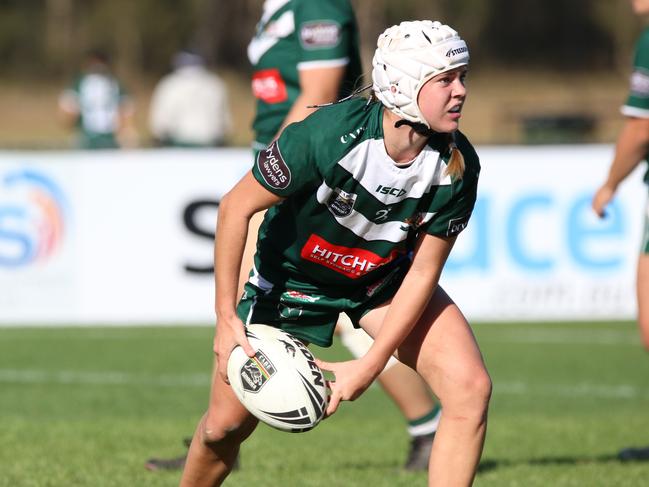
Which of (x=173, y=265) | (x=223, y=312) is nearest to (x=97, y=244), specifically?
(x=173, y=265)

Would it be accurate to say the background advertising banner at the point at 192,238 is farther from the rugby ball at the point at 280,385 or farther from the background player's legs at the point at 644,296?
the rugby ball at the point at 280,385

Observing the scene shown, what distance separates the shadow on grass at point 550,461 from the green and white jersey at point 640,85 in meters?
1.53

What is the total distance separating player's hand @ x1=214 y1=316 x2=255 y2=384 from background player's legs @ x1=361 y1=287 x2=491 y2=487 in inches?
26.7

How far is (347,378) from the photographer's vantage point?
461cm

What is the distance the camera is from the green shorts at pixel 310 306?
4.95 metres

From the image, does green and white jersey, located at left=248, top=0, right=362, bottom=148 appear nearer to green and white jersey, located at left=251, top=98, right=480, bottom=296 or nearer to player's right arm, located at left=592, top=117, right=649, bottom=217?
player's right arm, located at left=592, top=117, right=649, bottom=217

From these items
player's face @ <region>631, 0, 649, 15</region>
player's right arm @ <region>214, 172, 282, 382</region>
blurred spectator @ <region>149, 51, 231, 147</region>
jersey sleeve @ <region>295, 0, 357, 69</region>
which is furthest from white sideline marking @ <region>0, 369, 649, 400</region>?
blurred spectator @ <region>149, 51, 231, 147</region>

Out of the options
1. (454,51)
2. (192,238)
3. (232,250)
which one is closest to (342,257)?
(232,250)

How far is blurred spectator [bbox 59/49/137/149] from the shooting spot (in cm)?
→ 1816

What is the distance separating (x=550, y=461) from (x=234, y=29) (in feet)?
157

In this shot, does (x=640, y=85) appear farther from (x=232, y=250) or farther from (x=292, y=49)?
(x=232, y=250)

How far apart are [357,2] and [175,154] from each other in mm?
38467

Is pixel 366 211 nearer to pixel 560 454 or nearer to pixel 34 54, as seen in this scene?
pixel 560 454

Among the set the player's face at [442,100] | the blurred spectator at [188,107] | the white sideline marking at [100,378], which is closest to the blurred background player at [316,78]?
the player's face at [442,100]
